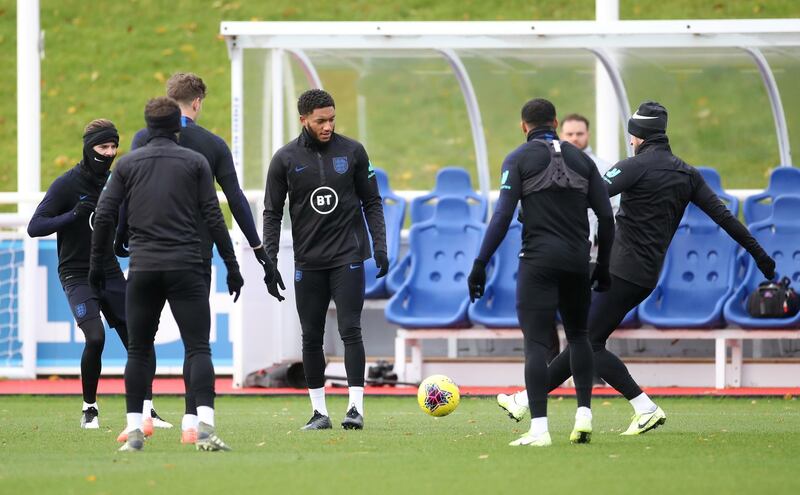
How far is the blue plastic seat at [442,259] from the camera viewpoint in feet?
50.3

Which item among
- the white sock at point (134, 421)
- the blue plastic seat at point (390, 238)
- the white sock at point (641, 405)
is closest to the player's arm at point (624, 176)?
the white sock at point (641, 405)

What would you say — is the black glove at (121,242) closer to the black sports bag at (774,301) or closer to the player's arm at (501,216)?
the player's arm at (501,216)

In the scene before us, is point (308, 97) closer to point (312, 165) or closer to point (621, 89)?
point (312, 165)

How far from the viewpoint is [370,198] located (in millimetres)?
10422

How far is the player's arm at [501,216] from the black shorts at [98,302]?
116 inches

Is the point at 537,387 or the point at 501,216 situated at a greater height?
the point at 501,216

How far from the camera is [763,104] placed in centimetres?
1588

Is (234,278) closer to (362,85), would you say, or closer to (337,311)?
(337,311)

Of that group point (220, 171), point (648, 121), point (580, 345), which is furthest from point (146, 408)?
point (648, 121)

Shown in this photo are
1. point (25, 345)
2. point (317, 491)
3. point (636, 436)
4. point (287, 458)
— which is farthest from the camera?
point (25, 345)

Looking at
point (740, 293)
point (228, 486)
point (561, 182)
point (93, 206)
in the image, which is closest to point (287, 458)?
point (228, 486)

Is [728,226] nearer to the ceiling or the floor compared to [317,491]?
nearer to the ceiling

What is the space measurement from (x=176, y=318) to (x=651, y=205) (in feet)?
10.7

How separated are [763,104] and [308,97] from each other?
723cm
